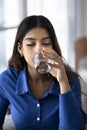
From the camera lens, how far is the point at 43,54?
3.66 ft

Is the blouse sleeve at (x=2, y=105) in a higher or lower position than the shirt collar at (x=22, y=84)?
lower

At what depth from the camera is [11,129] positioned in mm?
1389

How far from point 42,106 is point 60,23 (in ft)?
5.31

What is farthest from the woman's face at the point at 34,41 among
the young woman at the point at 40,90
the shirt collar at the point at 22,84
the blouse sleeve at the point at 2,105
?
the blouse sleeve at the point at 2,105

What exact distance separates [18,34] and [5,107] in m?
0.34

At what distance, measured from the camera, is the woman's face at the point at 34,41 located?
1.21m

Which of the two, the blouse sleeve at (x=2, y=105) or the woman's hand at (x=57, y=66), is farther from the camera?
the blouse sleeve at (x=2, y=105)

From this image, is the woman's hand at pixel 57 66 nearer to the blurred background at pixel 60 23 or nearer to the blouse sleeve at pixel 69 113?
the blouse sleeve at pixel 69 113

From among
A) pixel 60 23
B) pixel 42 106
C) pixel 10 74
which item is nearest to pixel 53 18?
pixel 60 23

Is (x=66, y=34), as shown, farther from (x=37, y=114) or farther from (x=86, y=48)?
(x=37, y=114)

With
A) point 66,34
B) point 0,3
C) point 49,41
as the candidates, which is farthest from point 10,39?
point 49,41

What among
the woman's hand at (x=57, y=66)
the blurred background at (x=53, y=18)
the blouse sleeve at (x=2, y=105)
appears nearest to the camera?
the woman's hand at (x=57, y=66)

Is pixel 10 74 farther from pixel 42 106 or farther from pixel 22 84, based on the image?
pixel 42 106

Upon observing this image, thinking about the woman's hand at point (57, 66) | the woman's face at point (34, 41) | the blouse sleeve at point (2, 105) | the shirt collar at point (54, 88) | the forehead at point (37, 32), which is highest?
the forehead at point (37, 32)
